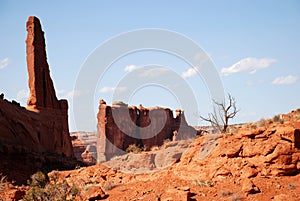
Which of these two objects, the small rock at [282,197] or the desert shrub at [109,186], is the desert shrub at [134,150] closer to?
the desert shrub at [109,186]

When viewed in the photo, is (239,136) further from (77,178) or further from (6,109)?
(6,109)

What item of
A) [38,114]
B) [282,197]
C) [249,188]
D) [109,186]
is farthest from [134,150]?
[282,197]

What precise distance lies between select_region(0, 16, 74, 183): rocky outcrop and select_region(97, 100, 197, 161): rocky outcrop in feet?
58.7

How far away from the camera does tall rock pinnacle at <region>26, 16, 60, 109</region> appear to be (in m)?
32.8

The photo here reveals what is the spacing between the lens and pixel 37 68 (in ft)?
109

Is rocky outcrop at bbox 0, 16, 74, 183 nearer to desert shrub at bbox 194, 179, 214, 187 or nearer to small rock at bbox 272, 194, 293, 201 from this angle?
desert shrub at bbox 194, 179, 214, 187

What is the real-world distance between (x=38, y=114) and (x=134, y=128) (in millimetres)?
31553

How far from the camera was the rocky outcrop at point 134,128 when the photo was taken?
56188mm

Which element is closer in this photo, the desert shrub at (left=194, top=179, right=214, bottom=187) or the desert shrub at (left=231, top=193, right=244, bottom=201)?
the desert shrub at (left=231, top=193, right=244, bottom=201)

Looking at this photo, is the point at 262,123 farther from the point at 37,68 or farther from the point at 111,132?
the point at 111,132

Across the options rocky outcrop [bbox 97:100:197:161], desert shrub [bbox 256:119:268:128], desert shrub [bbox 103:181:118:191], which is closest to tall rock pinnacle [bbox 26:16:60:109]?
desert shrub [bbox 103:181:118:191]

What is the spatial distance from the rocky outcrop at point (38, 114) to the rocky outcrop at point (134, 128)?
17.9 metres

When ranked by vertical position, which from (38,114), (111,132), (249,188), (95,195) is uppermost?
(38,114)

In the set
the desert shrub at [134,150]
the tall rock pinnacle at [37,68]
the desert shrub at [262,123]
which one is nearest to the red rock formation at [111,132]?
the tall rock pinnacle at [37,68]
